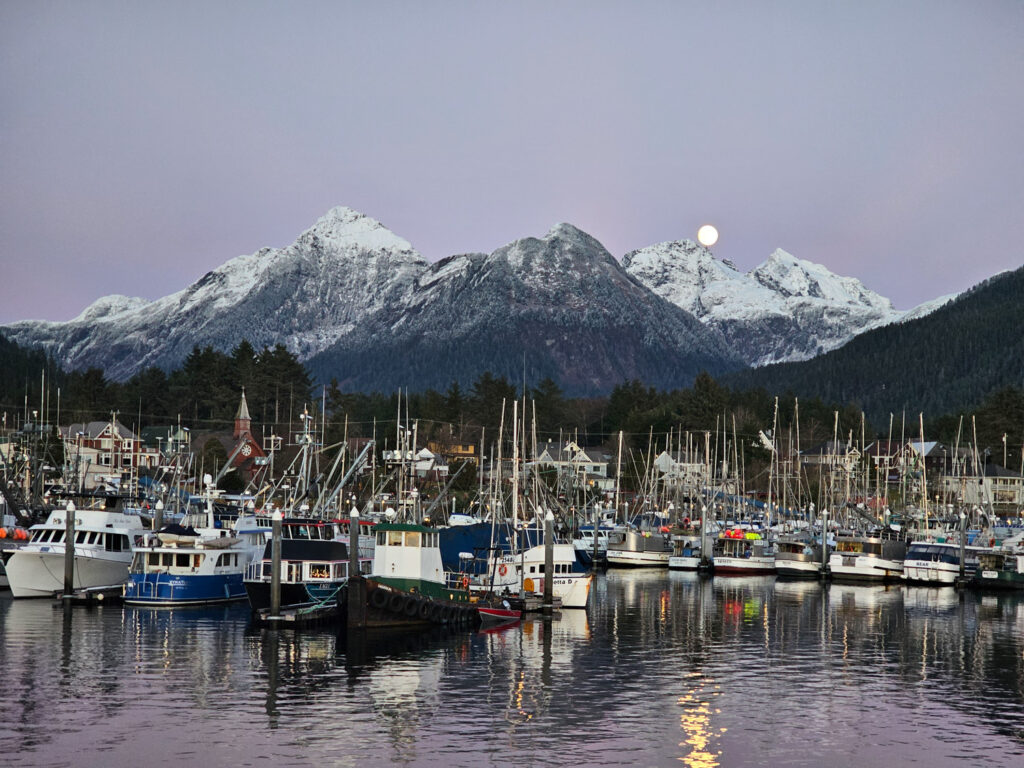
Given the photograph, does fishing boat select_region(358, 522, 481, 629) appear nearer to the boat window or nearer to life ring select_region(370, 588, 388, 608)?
life ring select_region(370, 588, 388, 608)

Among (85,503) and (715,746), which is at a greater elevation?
(85,503)

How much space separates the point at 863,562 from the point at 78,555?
73.9 m

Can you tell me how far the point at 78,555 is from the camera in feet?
273

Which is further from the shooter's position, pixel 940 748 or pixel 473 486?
pixel 473 486

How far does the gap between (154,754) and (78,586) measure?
150 feet

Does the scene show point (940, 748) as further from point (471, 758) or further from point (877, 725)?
point (471, 758)

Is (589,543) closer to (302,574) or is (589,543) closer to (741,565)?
(741,565)

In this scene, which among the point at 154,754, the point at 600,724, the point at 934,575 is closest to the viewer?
the point at 154,754

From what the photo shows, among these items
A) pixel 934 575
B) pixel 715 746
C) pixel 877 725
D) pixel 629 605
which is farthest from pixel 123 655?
pixel 934 575

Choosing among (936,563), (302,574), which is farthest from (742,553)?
(302,574)

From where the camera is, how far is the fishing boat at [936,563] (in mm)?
113375

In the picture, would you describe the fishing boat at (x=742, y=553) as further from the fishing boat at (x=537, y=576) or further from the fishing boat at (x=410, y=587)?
the fishing boat at (x=410, y=587)

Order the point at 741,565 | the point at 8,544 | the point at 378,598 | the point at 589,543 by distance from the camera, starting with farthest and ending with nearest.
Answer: the point at 589,543 < the point at 741,565 < the point at 8,544 < the point at 378,598

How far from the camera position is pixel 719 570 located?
128250 millimetres
